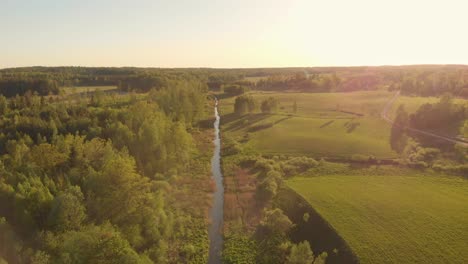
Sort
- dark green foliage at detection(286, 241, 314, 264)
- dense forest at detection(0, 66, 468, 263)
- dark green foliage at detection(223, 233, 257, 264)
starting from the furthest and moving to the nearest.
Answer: dark green foliage at detection(223, 233, 257, 264)
dark green foliage at detection(286, 241, 314, 264)
dense forest at detection(0, 66, 468, 263)

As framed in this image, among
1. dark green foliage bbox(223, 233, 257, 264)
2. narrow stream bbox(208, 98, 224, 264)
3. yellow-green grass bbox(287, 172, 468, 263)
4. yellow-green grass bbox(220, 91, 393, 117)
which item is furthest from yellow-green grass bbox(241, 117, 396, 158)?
dark green foliage bbox(223, 233, 257, 264)

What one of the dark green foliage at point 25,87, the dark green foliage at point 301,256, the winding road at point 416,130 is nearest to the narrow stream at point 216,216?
the dark green foliage at point 301,256

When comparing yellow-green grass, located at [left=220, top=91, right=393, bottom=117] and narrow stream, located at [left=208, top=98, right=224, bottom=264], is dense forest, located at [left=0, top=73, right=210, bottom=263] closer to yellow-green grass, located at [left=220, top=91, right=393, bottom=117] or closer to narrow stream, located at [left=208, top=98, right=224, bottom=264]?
narrow stream, located at [left=208, top=98, right=224, bottom=264]

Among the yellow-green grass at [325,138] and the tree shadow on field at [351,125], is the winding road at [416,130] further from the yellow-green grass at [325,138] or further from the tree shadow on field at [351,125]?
the tree shadow on field at [351,125]

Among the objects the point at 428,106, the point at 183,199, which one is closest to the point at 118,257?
the point at 183,199

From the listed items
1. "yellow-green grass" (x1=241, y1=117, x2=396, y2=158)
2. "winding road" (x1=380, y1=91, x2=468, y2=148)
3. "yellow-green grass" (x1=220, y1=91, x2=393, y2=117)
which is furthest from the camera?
"yellow-green grass" (x1=220, y1=91, x2=393, y2=117)

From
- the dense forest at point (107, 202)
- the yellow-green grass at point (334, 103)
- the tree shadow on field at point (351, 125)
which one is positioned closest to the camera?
the dense forest at point (107, 202)

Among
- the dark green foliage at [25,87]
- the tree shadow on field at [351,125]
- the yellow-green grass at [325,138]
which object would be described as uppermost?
the dark green foliage at [25,87]
